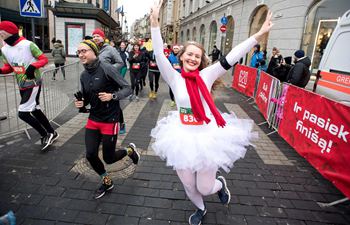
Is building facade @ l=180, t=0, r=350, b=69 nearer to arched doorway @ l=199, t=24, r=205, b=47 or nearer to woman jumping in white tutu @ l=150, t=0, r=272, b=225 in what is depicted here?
arched doorway @ l=199, t=24, r=205, b=47

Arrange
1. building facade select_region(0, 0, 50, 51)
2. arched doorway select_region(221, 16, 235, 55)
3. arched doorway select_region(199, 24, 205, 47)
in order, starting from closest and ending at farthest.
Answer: arched doorway select_region(221, 16, 235, 55), building facade select_region(0, 0, 50, 51), arched doorway select_region(199, 24, 205, 47)

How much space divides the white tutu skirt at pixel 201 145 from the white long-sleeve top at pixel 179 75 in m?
0.24

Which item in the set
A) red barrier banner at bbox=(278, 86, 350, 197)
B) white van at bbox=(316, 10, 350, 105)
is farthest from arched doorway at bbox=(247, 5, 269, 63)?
red barrier banner at bbox=(278, 86, 350, 197)

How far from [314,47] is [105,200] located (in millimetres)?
10922

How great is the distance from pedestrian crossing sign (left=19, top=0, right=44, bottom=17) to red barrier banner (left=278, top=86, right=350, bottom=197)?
5692 millimetres

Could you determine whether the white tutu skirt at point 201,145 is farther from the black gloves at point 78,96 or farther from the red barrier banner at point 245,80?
the red barrier banner at point 245,80

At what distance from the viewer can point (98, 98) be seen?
10.2ft

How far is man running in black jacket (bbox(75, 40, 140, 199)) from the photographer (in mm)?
3027

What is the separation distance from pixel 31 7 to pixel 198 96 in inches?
197

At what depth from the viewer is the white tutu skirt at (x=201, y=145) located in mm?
2467

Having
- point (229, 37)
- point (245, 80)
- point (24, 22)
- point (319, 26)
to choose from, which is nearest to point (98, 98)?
point (245, 80)

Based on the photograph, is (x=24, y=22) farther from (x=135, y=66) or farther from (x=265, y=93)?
(x=265, y=93)

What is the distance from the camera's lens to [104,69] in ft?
10.2

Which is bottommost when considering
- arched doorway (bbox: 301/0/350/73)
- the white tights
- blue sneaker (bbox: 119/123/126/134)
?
blue sneaker (bbox: 119/123/126/134)
